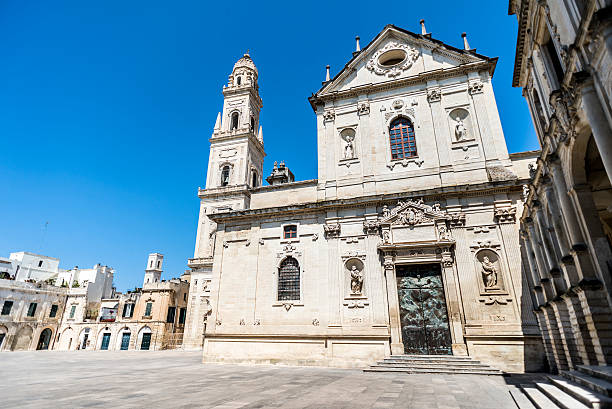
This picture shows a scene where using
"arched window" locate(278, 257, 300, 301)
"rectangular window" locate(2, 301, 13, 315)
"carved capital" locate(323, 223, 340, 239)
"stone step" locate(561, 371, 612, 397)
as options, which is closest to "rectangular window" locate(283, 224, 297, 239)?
"arched window" locate(278, 257, 300, 301)

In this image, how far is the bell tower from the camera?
39.0 metres

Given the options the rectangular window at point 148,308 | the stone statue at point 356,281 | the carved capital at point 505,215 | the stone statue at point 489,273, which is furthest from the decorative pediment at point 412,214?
the rectangular window at point 148,308

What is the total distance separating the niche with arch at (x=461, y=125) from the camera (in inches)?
734

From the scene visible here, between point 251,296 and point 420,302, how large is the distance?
936 cm

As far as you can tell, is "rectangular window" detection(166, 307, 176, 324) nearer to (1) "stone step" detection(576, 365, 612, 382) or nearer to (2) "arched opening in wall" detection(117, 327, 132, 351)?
(2) "arched opening in wall" detection(117, 327, 132, 351)

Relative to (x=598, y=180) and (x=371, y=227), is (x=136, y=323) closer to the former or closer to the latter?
(x=371, y=227)

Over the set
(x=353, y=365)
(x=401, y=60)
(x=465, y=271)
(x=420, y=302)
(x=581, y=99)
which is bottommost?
(x=353, y=365)

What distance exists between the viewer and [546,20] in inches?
393

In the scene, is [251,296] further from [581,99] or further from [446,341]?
[581,99]

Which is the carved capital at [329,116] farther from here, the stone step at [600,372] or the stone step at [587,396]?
the stone step at [587,396]

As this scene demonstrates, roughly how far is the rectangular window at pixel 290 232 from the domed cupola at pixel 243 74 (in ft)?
107

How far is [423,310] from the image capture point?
1627 cm

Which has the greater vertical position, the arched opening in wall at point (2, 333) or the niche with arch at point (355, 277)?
the niche with arch at point (355, 277)

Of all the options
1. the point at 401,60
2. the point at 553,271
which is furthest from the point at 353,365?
the point at 401,60
